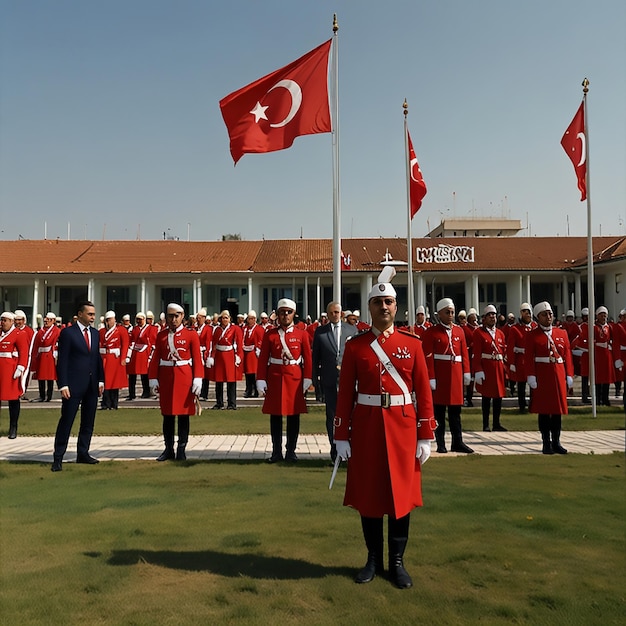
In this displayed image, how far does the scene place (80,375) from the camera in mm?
8250

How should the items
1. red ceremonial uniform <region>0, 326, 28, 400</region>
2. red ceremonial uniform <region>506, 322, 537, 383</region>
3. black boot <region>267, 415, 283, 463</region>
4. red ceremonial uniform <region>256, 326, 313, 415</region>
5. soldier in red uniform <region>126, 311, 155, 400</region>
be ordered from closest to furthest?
black boot <region>267, 415, 283, 463</region> → red ceremonial uniform <region>256, 326, 313, 415</region> → red ceremonial uniform <region>0, 326, 28, 400</region> → red ceremonial uniform <region>506, 322, 537, 383</region> → soldier in red uniform <region>126, 311, 155, 400</region>

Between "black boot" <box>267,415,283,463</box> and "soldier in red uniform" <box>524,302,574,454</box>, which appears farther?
"soldier in red uniform" <box>524,302,574,454</box>

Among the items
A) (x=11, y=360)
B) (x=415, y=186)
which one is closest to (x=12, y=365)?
(x=11, y=360)

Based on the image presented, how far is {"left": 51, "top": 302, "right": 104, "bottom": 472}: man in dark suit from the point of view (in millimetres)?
8117

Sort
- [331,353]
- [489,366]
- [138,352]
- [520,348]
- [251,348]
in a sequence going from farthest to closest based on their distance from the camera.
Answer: [138,352] < [251,348] < [520,348] < [489,366] < [331,353]

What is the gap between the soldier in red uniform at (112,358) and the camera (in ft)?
47.2

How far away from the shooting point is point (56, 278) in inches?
1428

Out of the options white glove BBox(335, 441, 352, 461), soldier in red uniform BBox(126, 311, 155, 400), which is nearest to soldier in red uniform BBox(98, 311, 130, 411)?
soldier in red uniform BBox(126, 311, 155, 400)

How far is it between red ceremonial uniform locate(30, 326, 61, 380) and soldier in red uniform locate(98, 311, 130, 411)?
6.55ft

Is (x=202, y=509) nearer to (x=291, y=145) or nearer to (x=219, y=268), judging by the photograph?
(x=291, y=145)

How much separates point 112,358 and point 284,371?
297 inches

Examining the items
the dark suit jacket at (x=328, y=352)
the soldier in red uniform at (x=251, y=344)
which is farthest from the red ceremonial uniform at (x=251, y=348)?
the dark suit jacket at (x=328, y=352)

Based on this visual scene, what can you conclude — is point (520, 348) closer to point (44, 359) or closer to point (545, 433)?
point (545, 433)

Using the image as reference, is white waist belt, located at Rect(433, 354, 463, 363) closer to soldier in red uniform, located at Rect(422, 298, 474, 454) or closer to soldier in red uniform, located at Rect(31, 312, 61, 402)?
soldier in red uniform, located at Rect(422, 298, 474, 454)
